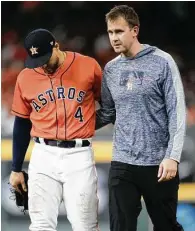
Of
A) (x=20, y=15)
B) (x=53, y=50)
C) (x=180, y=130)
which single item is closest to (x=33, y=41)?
(x=53, y=50)

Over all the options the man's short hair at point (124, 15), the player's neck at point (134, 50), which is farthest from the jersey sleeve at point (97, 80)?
the man's short hair at point (124, 15)

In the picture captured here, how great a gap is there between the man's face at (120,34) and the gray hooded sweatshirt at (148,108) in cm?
12

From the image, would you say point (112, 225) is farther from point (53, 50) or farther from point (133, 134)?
point (53, 50)

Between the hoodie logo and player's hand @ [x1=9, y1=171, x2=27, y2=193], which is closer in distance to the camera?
the hoodie logo

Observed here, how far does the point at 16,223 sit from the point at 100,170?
3.10 feet

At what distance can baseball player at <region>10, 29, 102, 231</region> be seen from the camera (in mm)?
4105

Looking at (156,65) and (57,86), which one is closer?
(156,65)

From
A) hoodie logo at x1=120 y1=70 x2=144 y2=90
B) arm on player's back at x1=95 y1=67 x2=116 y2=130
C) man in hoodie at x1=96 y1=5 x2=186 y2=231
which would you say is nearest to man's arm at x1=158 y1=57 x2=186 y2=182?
man in hoodie at x1=96 y1=5 x2=186 y2=231

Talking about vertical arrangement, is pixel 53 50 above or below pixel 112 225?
above

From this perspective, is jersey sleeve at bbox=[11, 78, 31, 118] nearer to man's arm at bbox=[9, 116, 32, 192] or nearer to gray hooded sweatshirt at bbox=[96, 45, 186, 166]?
man's arm at bbox=[9, 116, 32, 192]

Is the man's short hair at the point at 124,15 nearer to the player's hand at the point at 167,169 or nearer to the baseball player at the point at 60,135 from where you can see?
the baseball player at the point at 60,135

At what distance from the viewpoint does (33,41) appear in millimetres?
4137

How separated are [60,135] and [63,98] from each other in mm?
237

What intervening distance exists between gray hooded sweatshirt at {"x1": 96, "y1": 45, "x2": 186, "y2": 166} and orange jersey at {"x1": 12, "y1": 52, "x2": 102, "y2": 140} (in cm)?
24
